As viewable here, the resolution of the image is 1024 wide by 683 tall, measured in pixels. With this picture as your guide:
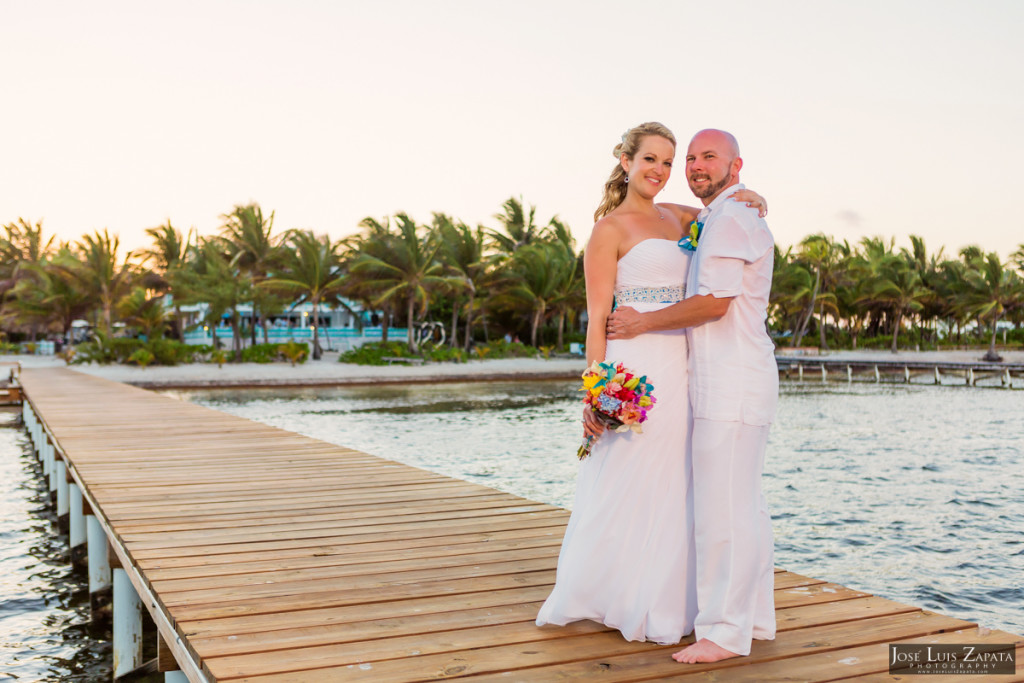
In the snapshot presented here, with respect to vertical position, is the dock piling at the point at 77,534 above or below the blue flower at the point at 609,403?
→ below

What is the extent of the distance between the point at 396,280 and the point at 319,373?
6579mm

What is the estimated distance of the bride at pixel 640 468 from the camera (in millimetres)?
2850

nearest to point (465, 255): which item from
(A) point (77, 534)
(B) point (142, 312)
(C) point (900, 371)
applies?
(B) point (142, 312)

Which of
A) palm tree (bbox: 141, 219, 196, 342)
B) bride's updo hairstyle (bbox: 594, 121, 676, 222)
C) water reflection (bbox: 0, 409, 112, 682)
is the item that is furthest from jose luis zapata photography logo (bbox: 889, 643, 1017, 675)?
palm tree (bbox: 141, 219, 196, 342)

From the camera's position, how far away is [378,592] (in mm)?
3447

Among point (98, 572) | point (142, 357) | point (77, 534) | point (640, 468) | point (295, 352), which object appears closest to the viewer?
point (640, 468)

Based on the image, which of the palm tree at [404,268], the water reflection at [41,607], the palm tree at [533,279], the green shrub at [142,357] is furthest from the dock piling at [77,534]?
the palm tree at [533,279]

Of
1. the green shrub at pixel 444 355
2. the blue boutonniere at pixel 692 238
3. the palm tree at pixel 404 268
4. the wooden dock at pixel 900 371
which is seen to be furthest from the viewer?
the green shrub at pixel 444 355

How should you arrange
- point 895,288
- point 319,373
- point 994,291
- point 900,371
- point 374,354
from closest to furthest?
point 319,373 → point 374,354 → point 900,371 → point 994,291 → point 895,288

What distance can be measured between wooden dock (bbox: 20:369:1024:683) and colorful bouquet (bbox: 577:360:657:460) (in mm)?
759

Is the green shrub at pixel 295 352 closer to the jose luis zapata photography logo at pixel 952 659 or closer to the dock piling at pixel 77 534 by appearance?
the dock piling at pixel 77 534

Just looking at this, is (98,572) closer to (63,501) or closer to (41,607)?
(41,607)

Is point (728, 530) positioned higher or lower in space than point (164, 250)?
lower

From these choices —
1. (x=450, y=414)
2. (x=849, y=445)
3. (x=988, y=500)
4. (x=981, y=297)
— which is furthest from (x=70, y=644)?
(x=981, y=297)
